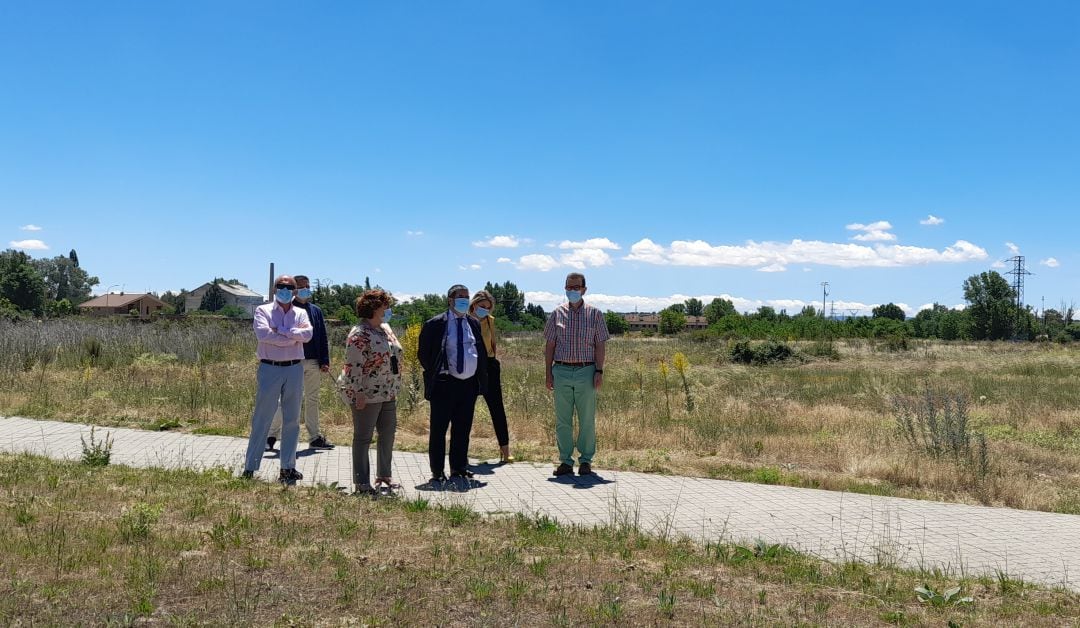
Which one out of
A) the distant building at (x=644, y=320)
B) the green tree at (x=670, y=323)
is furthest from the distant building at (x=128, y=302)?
the distant building at (x=644, y=320)

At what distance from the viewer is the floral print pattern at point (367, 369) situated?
619 cm

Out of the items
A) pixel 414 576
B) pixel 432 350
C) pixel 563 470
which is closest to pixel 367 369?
pixel 432 350

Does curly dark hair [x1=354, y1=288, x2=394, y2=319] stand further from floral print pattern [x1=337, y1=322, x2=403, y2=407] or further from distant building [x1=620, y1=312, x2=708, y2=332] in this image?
distant building [x1=620, y1=312, x2=708, y2=332]

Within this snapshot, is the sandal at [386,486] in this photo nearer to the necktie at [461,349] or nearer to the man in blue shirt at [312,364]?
the necktie at [461,349]

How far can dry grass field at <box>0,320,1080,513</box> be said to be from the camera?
763cm

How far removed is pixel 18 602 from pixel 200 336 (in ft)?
69.6

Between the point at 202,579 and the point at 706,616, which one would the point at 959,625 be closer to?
the point at 706,616

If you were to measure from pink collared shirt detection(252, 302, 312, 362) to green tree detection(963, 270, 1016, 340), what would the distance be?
88639 millimetres

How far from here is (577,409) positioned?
23.9 feet

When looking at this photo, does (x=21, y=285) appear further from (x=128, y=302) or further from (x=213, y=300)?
(x=213, y=300)

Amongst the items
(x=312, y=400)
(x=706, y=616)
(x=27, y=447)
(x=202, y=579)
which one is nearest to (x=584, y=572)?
(x=706, y=616)

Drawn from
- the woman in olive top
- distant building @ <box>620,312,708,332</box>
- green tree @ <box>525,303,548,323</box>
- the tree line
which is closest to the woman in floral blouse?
the woman in olive top

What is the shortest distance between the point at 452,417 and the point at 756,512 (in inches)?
111

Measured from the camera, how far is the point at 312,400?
8484 millimetres
